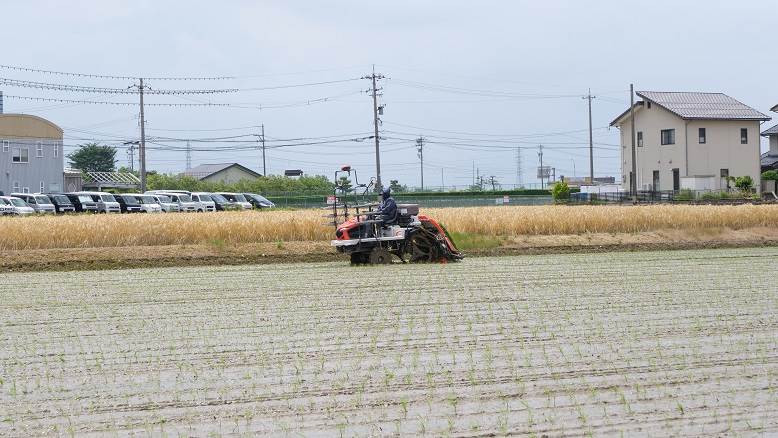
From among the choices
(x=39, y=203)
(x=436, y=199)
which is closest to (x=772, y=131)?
(x=436, y=199)

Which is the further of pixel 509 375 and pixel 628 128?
pixel 628 128

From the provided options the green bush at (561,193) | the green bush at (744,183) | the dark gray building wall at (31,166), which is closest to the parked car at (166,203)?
the dark gray building wall at (31,166)

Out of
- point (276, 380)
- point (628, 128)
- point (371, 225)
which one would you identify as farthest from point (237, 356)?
point (628, 128)

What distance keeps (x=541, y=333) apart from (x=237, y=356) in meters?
3.71

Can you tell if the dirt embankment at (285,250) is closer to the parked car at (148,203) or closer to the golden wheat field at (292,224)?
the golden wheat field at (292,224)

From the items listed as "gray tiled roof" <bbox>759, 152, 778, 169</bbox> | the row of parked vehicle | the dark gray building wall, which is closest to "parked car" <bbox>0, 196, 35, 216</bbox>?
the row of parked vehicle

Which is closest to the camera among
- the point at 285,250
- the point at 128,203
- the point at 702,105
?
the point at 285,250

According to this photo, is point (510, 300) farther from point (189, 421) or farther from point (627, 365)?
point (189, 421)

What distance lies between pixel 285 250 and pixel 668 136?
42307mm

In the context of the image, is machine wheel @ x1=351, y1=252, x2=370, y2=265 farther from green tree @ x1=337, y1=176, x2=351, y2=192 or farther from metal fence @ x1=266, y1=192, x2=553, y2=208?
metal fence @ x1=266, y1=192, x2=553, y2=208

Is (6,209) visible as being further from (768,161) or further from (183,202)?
(768,161)

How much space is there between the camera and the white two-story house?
64.8 meters

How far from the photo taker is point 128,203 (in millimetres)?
56344

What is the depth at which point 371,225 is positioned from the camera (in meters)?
22.7
